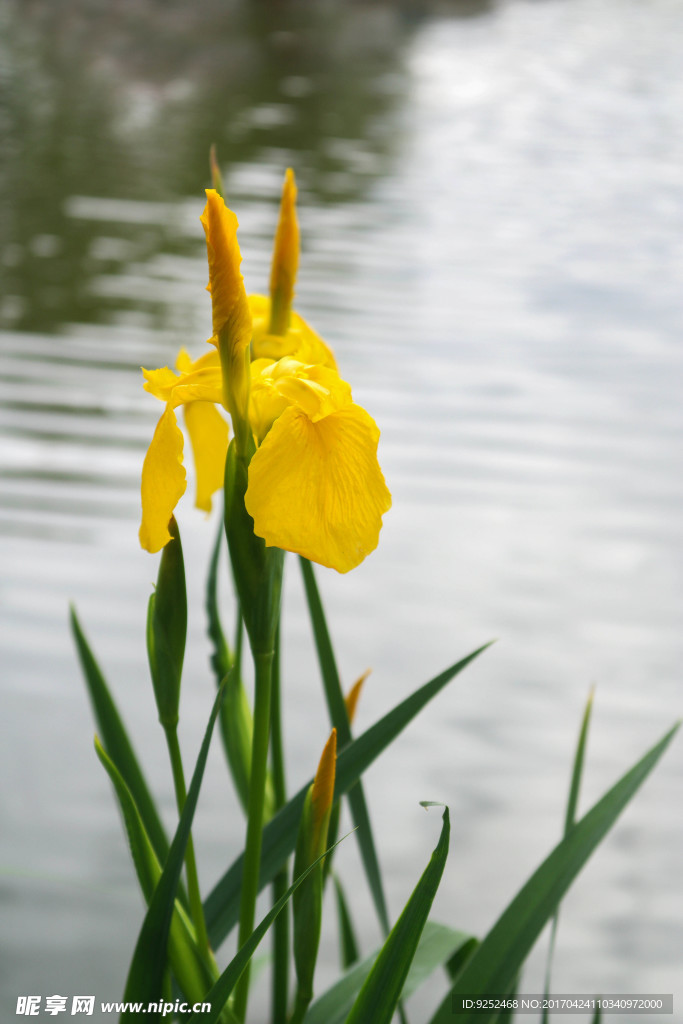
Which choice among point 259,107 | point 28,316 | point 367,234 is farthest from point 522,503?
point 259,107

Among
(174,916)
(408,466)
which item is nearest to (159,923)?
(174,916)

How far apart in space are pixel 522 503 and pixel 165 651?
1149 mm

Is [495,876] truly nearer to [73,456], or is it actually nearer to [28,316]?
[73,456]

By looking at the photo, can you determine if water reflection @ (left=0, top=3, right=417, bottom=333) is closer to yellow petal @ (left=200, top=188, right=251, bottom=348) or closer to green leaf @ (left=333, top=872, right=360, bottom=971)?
green leaf @ (left=333, top=872, right=360, bottom=971)

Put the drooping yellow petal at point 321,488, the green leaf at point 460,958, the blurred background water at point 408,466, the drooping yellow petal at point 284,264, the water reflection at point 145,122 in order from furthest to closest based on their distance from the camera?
the water reflection at point 145,122, the blurred background water at point 408,466, the green leaf at point 460,958, the drooping yellow petal at point 284,264, the drooping yellow petal at point 321,488

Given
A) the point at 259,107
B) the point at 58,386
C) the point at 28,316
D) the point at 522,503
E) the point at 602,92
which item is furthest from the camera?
the point at 602,92

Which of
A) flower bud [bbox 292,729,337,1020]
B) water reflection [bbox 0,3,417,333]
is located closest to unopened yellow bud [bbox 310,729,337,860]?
flower bud [bbox 292,729,337,1020]

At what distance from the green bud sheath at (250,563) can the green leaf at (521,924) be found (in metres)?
0.15

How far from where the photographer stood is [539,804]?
92cm

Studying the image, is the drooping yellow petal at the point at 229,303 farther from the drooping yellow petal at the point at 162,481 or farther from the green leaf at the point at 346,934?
the green leaf at the point at 346,934

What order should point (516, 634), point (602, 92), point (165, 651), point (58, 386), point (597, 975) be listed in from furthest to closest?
1. point (602, 92)
2. point (58, 386)
3. point (516, 634)
4. point (597, 975)
5. point (165, 651)

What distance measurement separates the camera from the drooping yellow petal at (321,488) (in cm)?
29

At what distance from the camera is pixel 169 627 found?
1.13ft

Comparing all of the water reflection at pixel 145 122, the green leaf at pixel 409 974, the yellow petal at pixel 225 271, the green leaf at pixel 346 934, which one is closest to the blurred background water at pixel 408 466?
the water reflection at pixel 145 122
